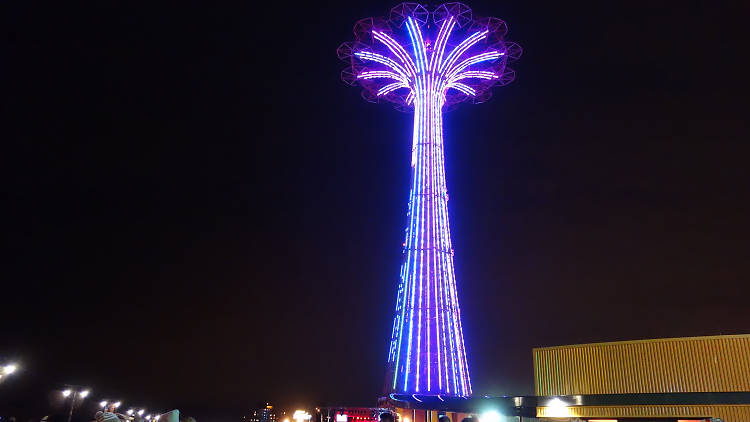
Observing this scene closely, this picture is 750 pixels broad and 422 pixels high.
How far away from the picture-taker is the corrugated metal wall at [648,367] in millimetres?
24594

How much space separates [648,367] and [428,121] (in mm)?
15574

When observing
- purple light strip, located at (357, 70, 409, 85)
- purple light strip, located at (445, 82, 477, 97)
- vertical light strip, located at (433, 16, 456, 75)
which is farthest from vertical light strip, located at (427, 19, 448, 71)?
purple light strip, located at (445, 82, 477, 97)

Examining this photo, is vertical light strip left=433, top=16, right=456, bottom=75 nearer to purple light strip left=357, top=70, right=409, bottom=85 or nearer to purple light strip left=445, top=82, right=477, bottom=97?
purple light strip left=357, top=70, right=409, bottom=85

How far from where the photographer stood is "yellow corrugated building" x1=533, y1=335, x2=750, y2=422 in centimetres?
2438

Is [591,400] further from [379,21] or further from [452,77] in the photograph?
[379,21]

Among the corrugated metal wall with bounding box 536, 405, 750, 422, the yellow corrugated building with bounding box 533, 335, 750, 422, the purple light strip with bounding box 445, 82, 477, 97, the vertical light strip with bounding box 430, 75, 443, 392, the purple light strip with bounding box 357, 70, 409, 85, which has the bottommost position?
the corrugated metal wall with bounding box 536, 405, 750, 422

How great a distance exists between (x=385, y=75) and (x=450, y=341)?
499 inches

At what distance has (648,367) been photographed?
2648 centimetres

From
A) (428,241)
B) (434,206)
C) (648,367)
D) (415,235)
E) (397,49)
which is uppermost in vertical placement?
(397,49)

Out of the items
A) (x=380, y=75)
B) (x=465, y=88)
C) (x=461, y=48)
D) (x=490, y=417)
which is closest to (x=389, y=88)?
(x=380, y=75)

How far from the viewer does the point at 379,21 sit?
2536 cm

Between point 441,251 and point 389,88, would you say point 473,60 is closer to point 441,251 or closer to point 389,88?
point 389,88

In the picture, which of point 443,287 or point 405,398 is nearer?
point 405,398

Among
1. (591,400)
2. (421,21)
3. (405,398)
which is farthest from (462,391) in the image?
(421,21)
